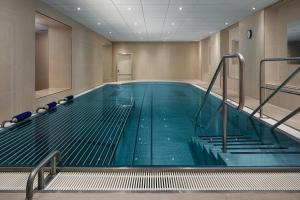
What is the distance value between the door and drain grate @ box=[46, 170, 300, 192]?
21513 mm

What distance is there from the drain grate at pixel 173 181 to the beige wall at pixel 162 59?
21378 millimetres

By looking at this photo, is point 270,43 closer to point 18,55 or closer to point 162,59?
point 18,55

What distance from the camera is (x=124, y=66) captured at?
24.3 meters

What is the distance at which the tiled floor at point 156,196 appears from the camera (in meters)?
2.37

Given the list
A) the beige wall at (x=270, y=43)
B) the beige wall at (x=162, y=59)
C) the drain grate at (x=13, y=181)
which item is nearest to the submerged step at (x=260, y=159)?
the drain grate at (x=13, y=181)

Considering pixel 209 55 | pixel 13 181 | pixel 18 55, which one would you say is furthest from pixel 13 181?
pixel 209 55

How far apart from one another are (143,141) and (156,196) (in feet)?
8.44

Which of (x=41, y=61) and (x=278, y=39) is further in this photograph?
(x=41, y=61)

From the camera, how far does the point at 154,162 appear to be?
152 inches

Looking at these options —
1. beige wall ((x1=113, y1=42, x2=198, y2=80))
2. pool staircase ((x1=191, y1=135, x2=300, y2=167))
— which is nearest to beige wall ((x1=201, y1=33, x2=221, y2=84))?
beige wall ((x1=113, y1=42, x2=198, y2=80))

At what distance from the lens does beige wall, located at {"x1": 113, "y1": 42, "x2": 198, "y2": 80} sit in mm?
24047

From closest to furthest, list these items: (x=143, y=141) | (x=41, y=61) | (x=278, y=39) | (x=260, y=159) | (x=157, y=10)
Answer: (x=260, y=159)
(x=143, y=141)
(x=278, y=39)
(x=157, y=10)
(x=41, y=61)

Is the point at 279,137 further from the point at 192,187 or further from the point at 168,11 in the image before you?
the point at 168,11

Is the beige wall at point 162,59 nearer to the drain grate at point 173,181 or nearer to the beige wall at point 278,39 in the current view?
the beige wall at point 278,39
